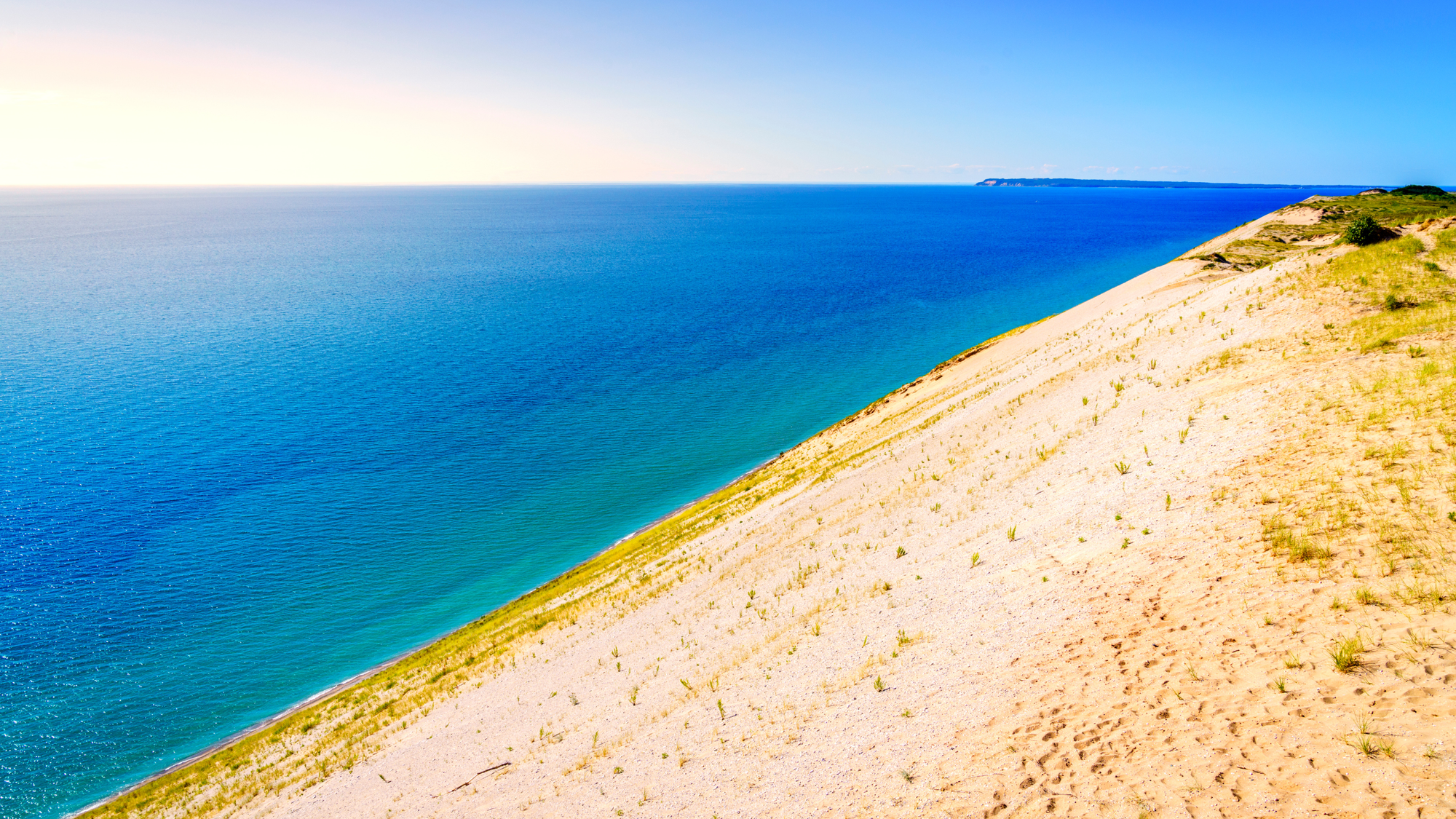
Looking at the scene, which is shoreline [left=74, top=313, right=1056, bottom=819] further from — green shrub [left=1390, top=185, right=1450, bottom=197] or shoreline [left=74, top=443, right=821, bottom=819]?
green shrub [left=1390, top=185, right=1450, bottom=197]

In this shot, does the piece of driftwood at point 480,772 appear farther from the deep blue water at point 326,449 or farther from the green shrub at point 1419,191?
the green shrub at point 1419,191

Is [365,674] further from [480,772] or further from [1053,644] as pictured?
[1053,644]

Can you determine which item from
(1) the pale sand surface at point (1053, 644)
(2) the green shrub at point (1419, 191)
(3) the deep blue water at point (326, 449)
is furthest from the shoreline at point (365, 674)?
(2) the green shrub at point (1419, 191)

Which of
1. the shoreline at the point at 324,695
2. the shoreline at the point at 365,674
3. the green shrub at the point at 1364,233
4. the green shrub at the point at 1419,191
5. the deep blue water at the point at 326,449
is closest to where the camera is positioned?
the shoreline at the point at 324,695

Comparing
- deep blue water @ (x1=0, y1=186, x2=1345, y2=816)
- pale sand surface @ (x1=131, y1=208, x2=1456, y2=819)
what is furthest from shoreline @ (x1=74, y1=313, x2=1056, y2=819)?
pale sand surface @ (x1=131, y1=208, x2=1456, y2=819)

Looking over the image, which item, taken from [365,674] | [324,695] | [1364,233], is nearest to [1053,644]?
[365,674]

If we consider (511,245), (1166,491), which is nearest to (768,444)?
(1166,491)
